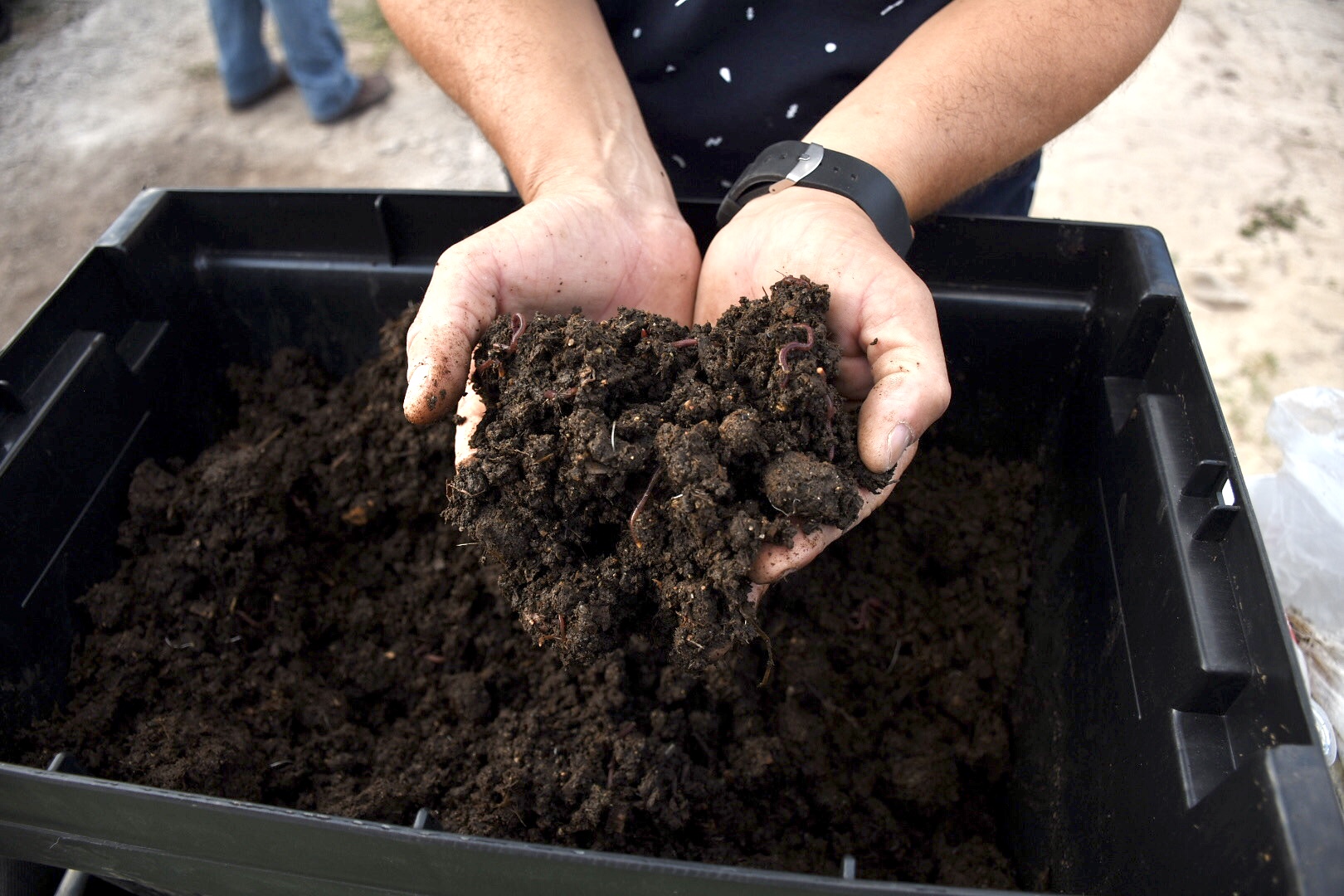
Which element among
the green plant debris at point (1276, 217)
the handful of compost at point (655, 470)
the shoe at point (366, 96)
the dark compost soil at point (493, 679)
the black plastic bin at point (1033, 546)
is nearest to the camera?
the black plastic bin at point (1033, 546)

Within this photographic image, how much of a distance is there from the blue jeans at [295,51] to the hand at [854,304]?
3.38 meters

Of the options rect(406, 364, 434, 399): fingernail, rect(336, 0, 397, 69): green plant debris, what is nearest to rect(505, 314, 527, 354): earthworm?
rect(406, 364, 434, 399): fingernail

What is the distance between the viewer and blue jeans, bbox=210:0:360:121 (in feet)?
12.8

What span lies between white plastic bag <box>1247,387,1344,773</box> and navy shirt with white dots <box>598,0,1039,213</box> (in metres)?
0.70

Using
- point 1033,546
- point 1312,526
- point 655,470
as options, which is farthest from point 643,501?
point 1312,526

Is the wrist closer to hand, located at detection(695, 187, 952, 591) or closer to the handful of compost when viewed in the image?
hand, located at detection(695, 187, 952, 591)

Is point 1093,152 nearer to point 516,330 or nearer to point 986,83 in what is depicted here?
point 986,83

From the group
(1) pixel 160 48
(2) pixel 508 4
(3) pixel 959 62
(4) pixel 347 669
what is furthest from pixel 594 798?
(1) pixel 160 48

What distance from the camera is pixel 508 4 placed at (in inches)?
63.2

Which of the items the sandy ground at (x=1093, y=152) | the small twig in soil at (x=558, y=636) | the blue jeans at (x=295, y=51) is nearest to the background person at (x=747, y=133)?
the small twig in soil at (x=558, y=636)

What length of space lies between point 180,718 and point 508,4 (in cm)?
133

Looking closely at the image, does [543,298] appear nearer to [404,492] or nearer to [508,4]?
[404,492]

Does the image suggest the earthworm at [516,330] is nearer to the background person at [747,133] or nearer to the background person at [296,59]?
the background person at [747,133]

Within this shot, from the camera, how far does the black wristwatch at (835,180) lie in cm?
132
